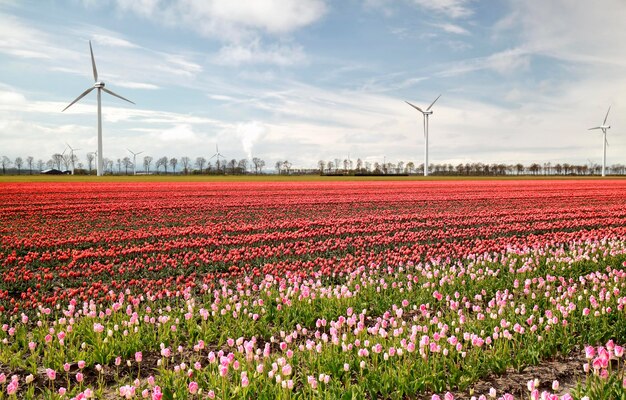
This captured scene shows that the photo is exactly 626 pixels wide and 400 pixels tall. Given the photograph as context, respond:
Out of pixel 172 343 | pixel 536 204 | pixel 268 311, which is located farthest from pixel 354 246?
pixel 536 204

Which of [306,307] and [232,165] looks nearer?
[306,307]

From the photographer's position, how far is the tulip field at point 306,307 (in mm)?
5871

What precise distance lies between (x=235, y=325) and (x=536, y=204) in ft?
95.6

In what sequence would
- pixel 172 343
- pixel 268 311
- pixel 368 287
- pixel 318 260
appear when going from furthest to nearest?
pixel 318 260 < pixel 368 287 < pixel 268 311 < pixel 172 343

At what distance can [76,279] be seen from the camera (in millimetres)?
11875

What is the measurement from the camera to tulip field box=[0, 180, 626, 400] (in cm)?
587

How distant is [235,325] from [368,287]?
3191 millimetres

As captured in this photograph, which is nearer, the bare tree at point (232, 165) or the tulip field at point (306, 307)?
the tulip field at point (306, 307)

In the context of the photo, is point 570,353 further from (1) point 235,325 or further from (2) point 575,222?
(2) point 575,222

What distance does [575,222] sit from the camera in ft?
71.3

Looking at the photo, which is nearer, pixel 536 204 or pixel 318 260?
pixel 318 260

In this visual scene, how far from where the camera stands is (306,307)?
28.8 feet

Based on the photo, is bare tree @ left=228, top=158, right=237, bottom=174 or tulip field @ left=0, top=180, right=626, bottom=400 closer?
tulip field @ left=0, top=180, right=626, bottom=400

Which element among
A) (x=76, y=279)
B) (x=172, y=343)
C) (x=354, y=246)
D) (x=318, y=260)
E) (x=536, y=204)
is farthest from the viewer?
(x=536, y=204)
